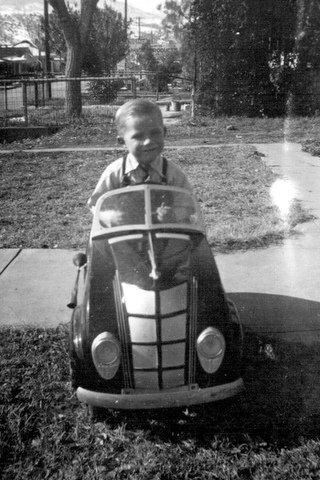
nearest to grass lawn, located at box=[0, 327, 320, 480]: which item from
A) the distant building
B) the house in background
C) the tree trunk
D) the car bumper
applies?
the car bumper

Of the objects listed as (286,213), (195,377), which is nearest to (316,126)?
(286,213)

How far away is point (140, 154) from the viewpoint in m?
3.41

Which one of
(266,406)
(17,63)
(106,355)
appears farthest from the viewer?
(17,63)

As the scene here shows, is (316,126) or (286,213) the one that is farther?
(316,126)

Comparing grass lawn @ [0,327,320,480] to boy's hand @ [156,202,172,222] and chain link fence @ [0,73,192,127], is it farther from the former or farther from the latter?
chain link fence @ [0,73,192,127]

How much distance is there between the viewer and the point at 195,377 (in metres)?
2.76

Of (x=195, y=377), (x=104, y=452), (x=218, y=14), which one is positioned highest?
(x=218, y=14)

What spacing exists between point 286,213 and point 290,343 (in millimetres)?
2913

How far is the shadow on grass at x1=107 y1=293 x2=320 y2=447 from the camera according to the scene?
2.79 metres

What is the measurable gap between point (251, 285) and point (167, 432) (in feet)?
5.91

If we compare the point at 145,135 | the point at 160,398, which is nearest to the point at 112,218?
the point at 145,135

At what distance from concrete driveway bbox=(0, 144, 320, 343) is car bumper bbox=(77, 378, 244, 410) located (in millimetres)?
1088

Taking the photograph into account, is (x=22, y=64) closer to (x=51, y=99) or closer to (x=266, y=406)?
(x=51, y=99)

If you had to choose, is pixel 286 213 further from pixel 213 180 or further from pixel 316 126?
pixel 316 126
